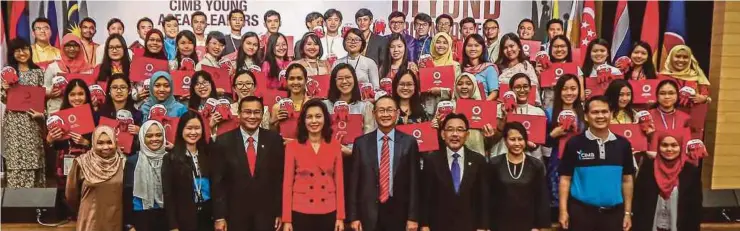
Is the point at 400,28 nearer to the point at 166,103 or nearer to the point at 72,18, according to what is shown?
the point at 166,103

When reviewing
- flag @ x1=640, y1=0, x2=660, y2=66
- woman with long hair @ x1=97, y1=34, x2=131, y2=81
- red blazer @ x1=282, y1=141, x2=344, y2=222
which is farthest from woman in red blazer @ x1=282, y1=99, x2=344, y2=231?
flag @ x1=640, y1=0, x2=660, y2=66

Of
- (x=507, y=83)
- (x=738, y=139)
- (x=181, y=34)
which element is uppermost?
(x=181, y=34)

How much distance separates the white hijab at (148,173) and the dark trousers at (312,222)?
2.79ft

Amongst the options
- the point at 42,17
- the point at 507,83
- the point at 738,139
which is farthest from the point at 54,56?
the point at 738,139

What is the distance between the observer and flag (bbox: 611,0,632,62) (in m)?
4.62

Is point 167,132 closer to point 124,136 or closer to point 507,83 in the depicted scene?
point 124,136

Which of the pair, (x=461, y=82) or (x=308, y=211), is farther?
(x=461, y=82)

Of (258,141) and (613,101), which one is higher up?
(613,101)

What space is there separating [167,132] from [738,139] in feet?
13.1

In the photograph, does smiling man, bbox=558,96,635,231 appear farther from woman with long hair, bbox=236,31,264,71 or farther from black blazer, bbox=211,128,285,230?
woman with long hair, bbox=236,31,264,71

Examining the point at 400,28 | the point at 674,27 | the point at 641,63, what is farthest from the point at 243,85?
the point at 674,27

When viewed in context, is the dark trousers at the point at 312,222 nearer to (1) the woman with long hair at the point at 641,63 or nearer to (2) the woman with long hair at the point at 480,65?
(2) the woman with long hair at the point at 480,65

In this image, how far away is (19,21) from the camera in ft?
15.0

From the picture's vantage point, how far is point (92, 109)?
413 centimetres
